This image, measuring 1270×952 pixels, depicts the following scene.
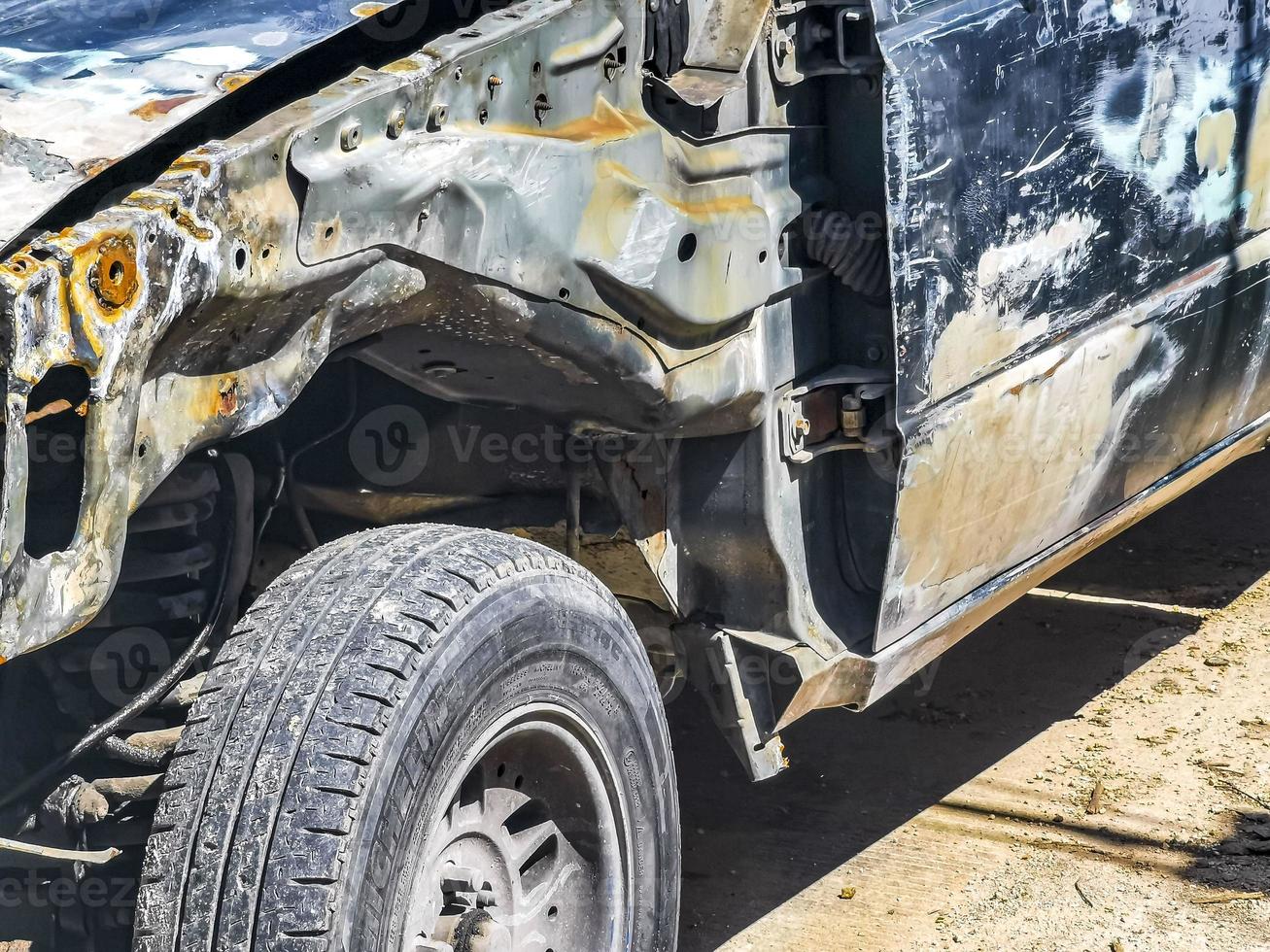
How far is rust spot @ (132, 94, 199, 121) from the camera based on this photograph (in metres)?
1.87

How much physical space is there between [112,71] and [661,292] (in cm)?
83

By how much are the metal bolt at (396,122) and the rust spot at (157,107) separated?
0.24 meters

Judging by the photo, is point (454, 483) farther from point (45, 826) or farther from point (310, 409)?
point (45, 826)

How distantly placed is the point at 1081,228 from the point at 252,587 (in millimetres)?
1662

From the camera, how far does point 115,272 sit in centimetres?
164

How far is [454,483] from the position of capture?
2.74m

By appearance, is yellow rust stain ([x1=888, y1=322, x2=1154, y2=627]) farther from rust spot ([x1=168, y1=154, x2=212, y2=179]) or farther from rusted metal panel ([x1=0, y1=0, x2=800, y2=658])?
rust spot ([x1=168, y1=154, x2=212, y2=179])

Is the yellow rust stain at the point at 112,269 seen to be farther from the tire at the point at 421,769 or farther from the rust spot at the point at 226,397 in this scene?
the tire at the point at 421,769

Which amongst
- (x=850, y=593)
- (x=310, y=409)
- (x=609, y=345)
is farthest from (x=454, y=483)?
(x=850, y=593)

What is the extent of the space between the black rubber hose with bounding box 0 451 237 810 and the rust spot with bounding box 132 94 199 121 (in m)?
0.65

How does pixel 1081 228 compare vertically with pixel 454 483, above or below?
above

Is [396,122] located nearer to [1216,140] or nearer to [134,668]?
[134,668]

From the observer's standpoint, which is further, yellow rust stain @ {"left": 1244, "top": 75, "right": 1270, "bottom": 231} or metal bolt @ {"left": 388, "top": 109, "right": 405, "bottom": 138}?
yellow rust stain @ {"left": 1244, "top": 75, "right": 1270, "bottom": 231}

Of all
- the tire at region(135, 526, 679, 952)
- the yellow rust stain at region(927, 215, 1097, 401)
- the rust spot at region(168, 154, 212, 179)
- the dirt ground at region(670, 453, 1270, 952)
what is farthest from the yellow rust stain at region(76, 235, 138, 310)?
the dirt ground at region(670, 453, 1270, 952)
